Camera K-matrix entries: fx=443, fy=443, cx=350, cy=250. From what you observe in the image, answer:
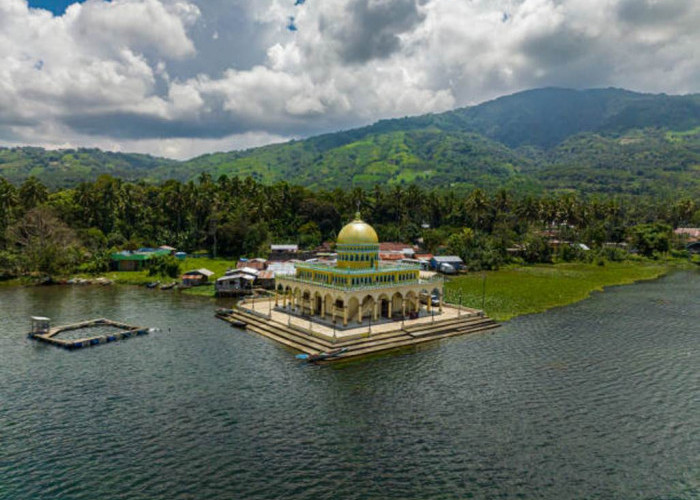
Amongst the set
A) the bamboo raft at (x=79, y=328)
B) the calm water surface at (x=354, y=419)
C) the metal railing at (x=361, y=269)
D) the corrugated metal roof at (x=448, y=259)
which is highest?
the metal railing at (x=361, y=269)

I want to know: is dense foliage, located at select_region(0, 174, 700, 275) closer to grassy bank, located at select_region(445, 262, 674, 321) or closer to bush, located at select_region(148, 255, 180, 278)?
bush, located at select_region(148, 255, 180, 278)

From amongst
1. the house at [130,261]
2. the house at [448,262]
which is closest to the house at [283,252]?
the house at [130,261]

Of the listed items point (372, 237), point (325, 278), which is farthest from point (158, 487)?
point (372, 237)

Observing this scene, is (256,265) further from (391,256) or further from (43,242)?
(43,242)

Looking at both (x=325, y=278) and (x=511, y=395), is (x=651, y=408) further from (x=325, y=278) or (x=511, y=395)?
(x=325, y=278)

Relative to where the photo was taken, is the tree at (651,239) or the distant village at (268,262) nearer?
the distant village at (268,262)

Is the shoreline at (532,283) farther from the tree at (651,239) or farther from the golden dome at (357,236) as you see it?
the golden dome at (357,236)
